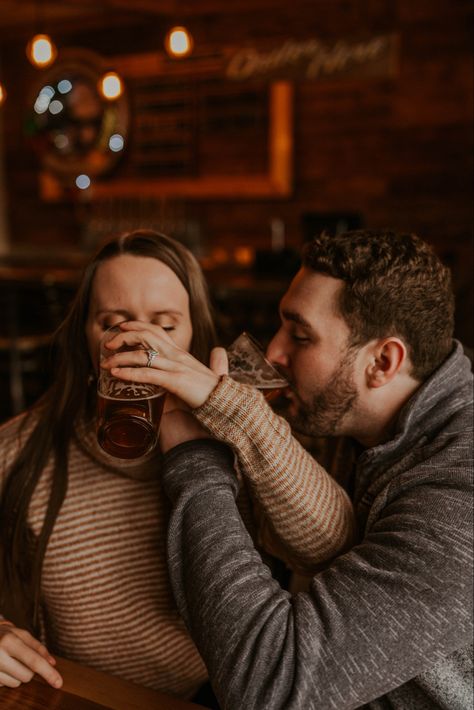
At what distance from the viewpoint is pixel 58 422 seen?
152cm

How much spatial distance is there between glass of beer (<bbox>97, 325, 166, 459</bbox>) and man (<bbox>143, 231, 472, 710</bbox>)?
0.19ft

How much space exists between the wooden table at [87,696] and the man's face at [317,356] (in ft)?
1.80

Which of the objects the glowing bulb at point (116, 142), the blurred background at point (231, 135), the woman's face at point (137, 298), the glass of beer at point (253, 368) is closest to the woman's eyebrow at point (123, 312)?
the woman's face at point (137, 298)

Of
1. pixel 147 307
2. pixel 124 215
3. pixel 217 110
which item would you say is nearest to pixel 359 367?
pixel 147 307

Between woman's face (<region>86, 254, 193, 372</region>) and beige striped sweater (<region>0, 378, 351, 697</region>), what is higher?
woman's face (<region>86, 254, 193, 372</region>)

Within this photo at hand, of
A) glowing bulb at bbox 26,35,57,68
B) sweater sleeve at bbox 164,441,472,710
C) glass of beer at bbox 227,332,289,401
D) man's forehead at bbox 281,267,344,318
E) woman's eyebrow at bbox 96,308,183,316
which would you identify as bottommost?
sweater sleeve at bbox 164,441,472,710

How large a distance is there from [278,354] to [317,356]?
0.28 ft

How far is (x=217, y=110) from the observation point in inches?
263

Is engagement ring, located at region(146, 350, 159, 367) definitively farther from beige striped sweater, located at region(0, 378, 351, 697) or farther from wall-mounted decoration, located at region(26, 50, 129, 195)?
wall-mounted decoration, located at region(26, 50, 129, 195)

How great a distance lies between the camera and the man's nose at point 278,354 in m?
1.47

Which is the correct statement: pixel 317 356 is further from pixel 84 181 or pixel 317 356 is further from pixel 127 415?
pixel 84 181

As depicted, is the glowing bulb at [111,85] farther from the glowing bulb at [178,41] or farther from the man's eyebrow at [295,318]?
the man's eyebrow at [295,318]

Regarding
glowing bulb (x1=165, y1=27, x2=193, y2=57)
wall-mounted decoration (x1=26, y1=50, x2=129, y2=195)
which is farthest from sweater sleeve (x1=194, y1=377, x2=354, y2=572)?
wall-mounted decoration (x1=26, y1=50, x2=129, y2=195)

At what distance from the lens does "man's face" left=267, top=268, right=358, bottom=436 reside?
4.62 ft
